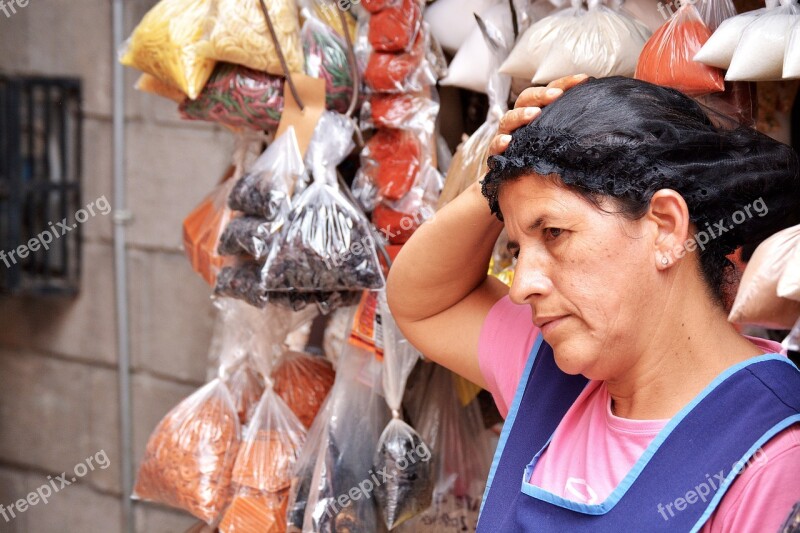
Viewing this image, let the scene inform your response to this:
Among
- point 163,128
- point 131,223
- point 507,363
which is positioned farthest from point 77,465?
point 507,363

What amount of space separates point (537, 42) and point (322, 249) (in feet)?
1.73

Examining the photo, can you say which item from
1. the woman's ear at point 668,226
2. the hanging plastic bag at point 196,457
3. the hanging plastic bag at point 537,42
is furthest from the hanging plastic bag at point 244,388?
the woman's ear at point 668,226

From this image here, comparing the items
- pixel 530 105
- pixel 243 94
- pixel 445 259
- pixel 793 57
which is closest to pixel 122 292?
pixel 243 94

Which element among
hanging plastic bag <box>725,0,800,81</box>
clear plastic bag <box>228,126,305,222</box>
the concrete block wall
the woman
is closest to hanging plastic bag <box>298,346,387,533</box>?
clear plastic bag <box>228,126,305,222</box>

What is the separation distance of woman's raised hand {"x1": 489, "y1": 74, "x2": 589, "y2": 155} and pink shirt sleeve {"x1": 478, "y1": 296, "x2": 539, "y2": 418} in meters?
0.32

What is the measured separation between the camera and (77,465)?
3523mm

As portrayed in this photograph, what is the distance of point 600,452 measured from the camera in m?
1.18

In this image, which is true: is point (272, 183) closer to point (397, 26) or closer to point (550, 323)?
point (397, 26)

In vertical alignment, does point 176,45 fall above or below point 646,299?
above

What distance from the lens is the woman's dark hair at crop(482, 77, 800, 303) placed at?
3.58ft

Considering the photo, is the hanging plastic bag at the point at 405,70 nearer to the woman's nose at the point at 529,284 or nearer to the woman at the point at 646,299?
the woman at the point at 646,299

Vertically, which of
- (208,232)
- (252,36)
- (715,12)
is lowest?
(208,232)

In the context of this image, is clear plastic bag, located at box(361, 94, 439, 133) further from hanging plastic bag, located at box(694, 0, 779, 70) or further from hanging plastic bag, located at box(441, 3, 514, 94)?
hanging plastic bag, located at box(694, 0, 779, 70)

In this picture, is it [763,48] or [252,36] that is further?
[252,36]
